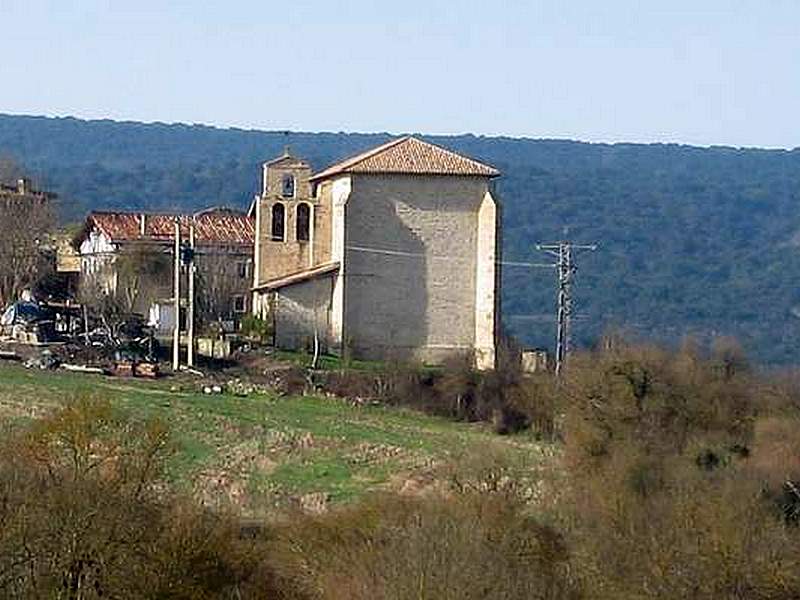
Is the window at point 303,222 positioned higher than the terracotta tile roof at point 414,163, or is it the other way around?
the terracotta tile roof at point 414,163

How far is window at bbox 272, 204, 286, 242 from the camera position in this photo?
49.3m

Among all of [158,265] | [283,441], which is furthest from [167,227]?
[283,441]

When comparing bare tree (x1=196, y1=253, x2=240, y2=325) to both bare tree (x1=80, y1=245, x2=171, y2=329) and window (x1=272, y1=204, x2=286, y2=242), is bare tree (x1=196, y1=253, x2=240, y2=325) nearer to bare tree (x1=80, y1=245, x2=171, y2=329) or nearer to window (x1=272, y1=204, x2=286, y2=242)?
bare tree (x1=80, y1=245, x2=171, y2=329)

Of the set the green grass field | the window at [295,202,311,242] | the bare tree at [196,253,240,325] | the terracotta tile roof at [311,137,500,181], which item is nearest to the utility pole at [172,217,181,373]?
the bare tree at [196,253,240,325]

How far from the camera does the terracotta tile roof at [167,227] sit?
50.3 m

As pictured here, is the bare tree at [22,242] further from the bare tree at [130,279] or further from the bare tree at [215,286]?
the bare tree at [215,286]

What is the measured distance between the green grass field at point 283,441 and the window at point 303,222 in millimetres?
9639

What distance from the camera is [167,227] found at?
169 feet

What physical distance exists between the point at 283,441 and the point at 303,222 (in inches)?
592

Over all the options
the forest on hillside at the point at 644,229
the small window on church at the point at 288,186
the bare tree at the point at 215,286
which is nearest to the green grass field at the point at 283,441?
the bare tree at the point at 215,286

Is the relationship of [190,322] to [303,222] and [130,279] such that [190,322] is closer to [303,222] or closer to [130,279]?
[130,279]

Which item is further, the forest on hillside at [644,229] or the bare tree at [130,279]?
the forest on hillside at [644,229]

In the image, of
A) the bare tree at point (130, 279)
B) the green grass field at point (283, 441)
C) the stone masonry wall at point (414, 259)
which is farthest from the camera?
the bare tree at point (130, 279)

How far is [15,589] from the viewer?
2156 centimetres
